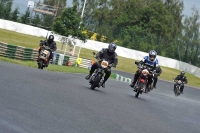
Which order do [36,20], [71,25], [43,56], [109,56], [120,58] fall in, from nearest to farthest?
1. [109,56]
2. [43,56]
3. [71,25]
4. [120,58]
5. [36,20]

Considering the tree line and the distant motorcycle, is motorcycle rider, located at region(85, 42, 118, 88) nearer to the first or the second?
the distant motorcycle

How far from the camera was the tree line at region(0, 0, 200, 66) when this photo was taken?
177ft

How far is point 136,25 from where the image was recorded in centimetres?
9388

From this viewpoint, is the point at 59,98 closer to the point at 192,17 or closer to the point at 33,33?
the point at 33,33

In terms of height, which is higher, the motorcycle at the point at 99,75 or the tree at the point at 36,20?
the tree at the point at 36,20

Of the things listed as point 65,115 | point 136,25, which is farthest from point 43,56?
point 136,25

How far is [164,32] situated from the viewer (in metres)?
97.1

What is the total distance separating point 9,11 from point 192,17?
4752cm

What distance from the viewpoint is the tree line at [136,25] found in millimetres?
54062

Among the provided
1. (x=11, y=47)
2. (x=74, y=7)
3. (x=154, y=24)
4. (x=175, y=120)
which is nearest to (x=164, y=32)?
(x=154, y=24)

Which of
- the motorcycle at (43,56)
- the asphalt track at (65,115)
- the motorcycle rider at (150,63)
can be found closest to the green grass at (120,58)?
the motorcycle at (43,56)

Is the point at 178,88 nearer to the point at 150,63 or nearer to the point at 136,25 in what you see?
the point at 150,63

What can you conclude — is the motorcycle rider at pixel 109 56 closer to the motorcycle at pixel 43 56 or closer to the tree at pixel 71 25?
the motorcycle at pixel 43 56

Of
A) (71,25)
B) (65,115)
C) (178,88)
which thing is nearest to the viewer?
(65,115)
